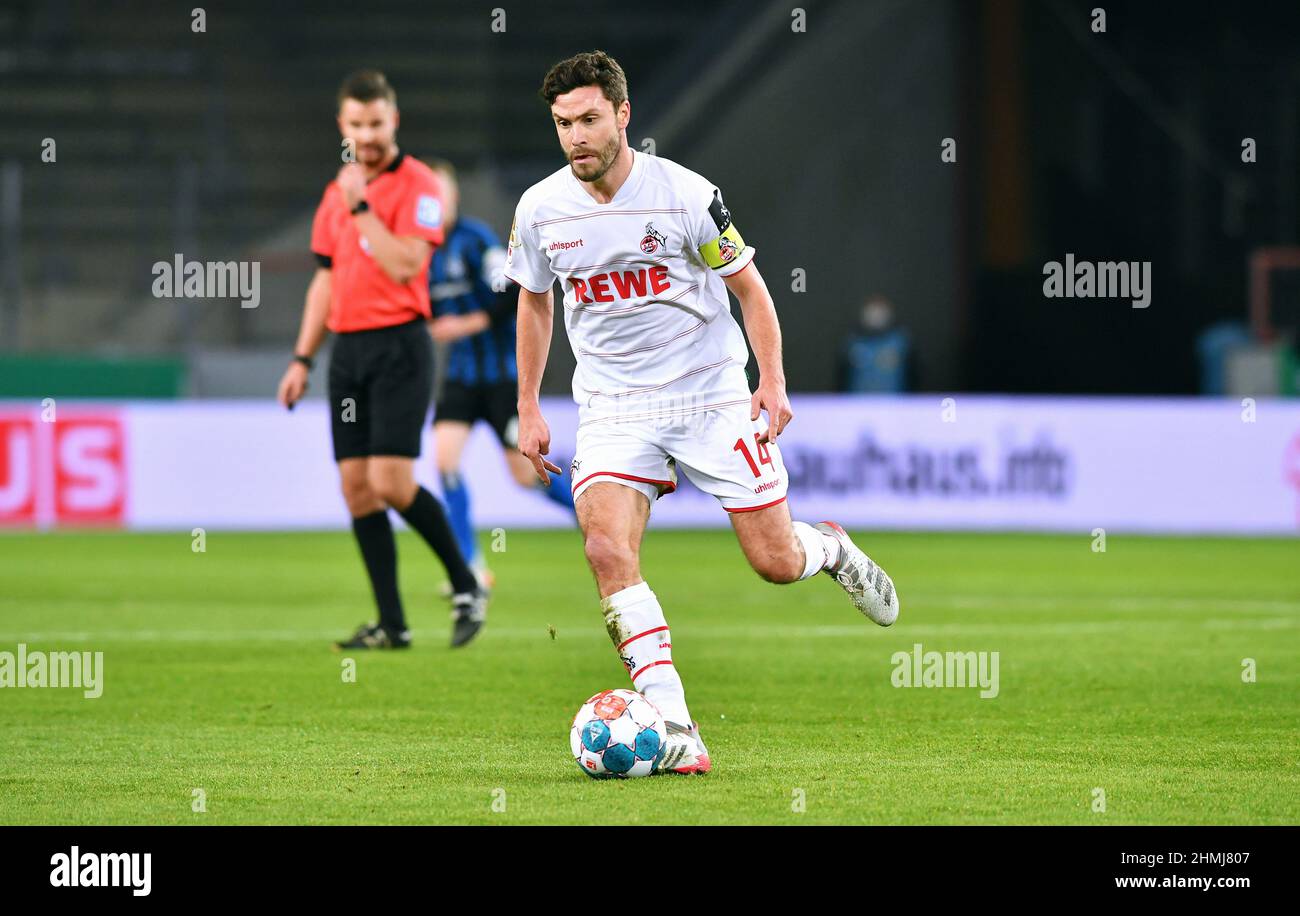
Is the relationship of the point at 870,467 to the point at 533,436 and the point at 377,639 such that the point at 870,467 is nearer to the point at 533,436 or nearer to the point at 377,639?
the point at 377,639

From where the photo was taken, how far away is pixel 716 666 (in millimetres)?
8664

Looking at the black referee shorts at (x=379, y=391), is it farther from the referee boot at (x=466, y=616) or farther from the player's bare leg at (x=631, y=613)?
the player's bare leg at (x=631, y=613)

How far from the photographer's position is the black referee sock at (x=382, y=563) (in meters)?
9.00

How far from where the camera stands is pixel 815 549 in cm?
665

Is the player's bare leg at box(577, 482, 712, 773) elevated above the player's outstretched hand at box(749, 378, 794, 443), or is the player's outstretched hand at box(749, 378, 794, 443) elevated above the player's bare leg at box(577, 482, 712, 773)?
the player's outstretched hand at box(749, 378, 794, 443)

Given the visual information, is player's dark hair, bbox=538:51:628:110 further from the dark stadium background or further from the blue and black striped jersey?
the dark stadium background

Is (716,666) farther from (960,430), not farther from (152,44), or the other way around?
(152,44)

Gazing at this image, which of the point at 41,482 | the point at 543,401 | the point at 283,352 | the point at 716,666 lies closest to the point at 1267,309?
the point at 543,401

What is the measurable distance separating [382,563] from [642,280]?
10.4 feet

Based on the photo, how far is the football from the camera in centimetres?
583

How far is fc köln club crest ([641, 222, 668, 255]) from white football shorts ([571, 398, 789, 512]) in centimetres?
53

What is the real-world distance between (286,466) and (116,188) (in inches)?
264

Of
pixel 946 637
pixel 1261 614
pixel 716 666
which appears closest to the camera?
pixel 716 666
